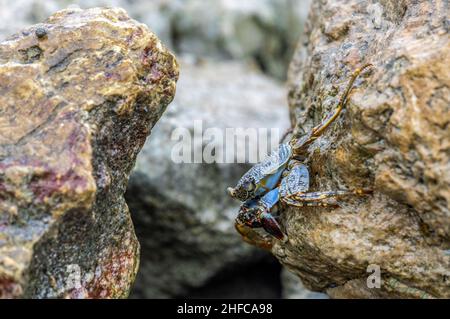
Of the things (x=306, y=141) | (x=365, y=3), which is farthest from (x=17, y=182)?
(x=365, y=3)

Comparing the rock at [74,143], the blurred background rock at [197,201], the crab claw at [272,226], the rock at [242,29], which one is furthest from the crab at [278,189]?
the rock at [242,29]

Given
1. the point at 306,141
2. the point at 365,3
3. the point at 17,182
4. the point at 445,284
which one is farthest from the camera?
the point at 365,3

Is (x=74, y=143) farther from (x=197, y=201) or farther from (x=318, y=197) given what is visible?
(x=197, y=201)

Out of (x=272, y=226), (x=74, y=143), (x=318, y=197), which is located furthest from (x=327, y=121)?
(x=74, y=143)

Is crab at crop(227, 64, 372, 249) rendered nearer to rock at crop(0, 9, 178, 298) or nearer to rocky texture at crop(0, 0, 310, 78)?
rock at crop(0, 9, 178, 298)

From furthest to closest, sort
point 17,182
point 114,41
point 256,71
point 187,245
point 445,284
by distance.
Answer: point 256,71 < point 187,245 < point 114,41 < point 445,284 < point 17,182

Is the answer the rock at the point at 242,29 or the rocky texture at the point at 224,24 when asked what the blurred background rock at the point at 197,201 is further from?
the rock at the point at 242,29
